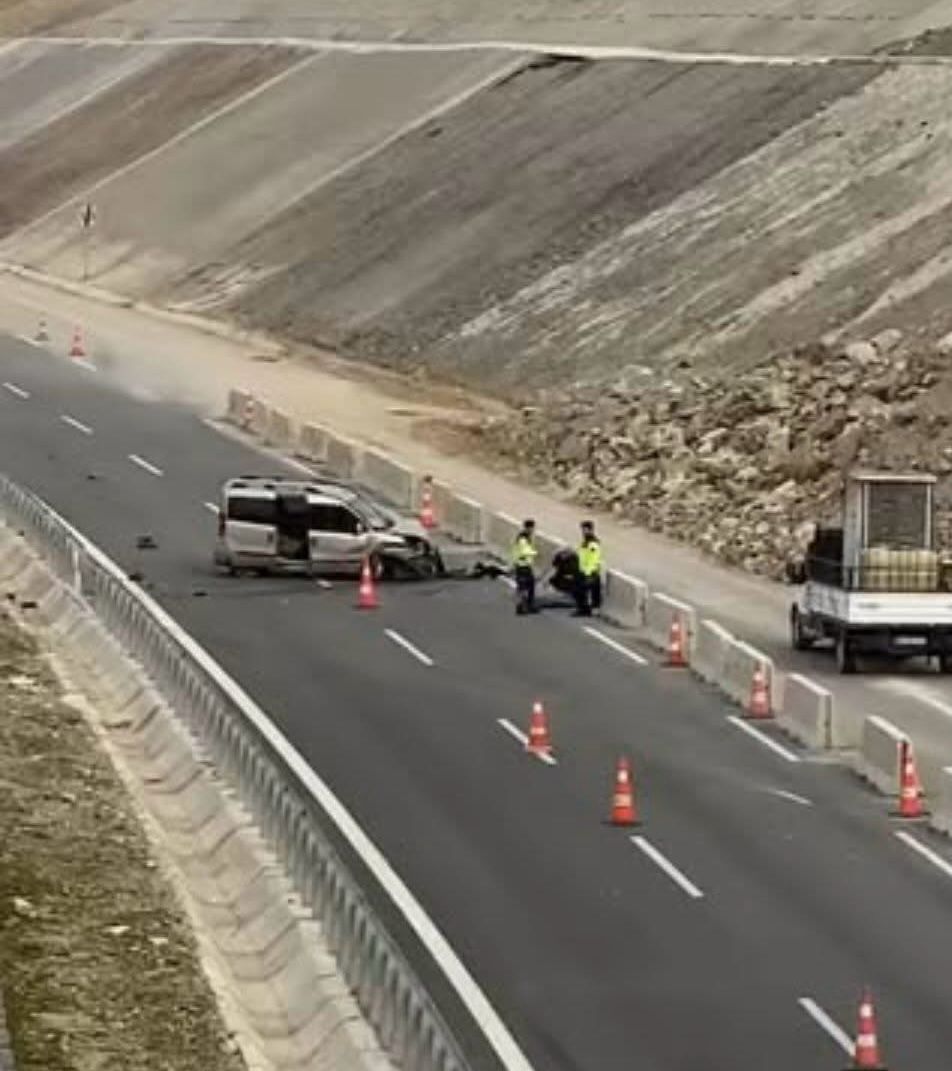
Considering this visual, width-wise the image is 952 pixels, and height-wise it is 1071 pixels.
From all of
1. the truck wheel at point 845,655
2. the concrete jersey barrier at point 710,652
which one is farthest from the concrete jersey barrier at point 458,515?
the truck wheel at point 845,655

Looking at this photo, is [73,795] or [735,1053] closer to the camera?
[735,1053]

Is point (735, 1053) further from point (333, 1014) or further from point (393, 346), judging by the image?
point (393, 346)

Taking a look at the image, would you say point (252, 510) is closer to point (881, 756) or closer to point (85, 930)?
point (881, 756)

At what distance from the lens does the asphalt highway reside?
848 inches

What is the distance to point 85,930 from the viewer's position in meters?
23.9

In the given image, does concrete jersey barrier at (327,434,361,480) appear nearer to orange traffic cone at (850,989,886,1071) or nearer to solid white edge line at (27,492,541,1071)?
solid white edge line at (27,492,541,1071)

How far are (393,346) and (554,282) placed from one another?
408 cm

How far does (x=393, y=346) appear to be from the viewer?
6919 cm

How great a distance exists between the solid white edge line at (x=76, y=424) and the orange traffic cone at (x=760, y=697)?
27991mm

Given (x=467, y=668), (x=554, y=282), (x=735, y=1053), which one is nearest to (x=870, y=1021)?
(x=735, y=1053)

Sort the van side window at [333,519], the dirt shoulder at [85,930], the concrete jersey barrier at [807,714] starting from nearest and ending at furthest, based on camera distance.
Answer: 1. the dirt shoulder at [85,930]
2. the concrete jersey barrier at [807,714]
3. the van side window at [333,519]

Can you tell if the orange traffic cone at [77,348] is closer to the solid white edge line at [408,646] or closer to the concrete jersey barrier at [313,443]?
the concrete jersey barrier at [313,443]

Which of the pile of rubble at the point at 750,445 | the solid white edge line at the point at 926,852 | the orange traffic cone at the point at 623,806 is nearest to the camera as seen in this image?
the solid white edge line at the point at 926,852

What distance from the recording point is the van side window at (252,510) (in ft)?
144
